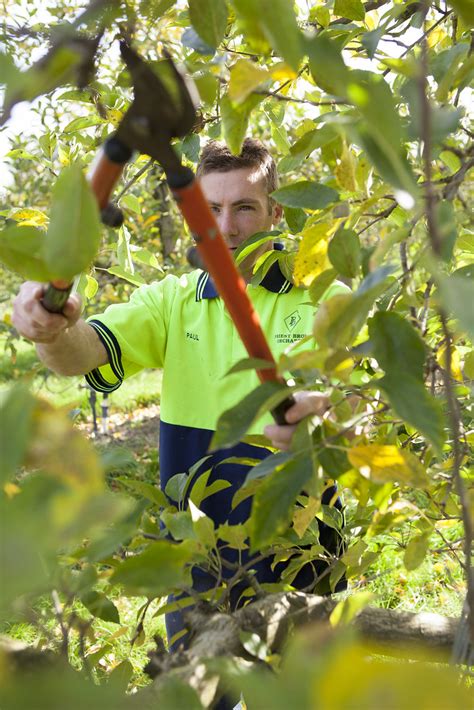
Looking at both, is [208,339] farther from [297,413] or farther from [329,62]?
[329,62]

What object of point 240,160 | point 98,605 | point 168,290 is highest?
point 240,160

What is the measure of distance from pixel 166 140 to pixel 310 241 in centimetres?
35

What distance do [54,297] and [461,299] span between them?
1.59 ft

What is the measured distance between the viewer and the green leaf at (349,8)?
3.76 feet

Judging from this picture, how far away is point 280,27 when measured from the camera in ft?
1.69

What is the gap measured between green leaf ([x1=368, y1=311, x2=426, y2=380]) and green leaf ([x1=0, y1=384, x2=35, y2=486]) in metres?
0.39

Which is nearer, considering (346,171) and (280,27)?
(280,27)

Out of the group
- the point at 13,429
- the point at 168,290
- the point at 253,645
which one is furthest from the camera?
the point at 168,290

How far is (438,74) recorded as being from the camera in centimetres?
88

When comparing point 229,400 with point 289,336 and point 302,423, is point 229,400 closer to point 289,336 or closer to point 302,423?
point 289,336

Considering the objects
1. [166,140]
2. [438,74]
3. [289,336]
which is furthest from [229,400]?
[166,140]

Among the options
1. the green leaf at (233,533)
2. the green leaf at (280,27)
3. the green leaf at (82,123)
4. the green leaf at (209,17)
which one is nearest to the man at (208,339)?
the green leaf at (82,123)

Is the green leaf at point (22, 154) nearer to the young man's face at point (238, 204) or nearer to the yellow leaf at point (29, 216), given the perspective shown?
the yellow leaf at point (29, 216)

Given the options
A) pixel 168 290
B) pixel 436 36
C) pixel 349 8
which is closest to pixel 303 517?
pixel 349 8
